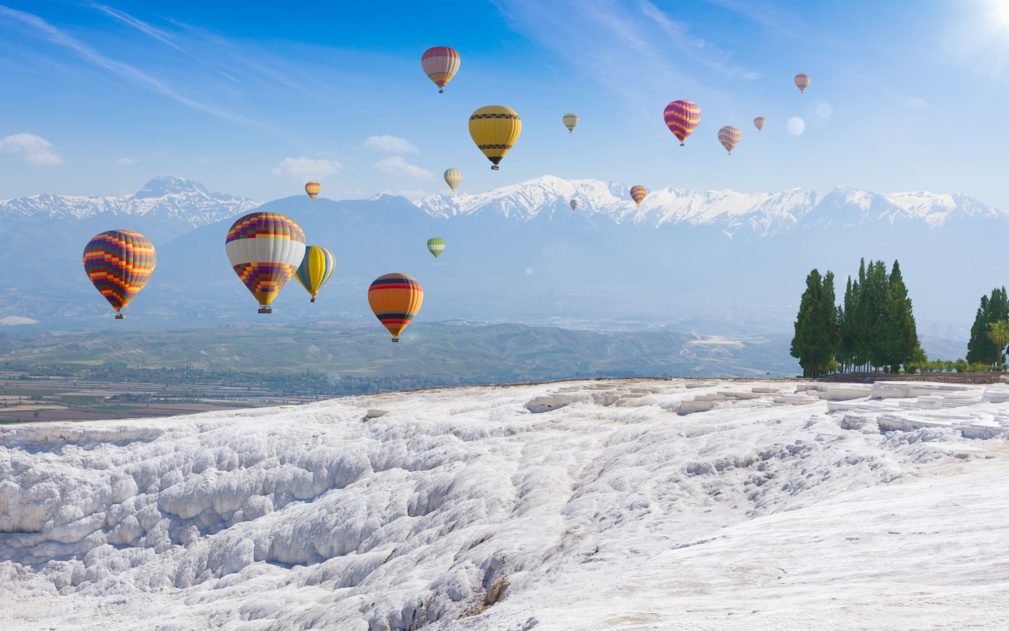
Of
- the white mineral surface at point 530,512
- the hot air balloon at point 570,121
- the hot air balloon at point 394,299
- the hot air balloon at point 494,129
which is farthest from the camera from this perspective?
the hot air balloon at point 570,121

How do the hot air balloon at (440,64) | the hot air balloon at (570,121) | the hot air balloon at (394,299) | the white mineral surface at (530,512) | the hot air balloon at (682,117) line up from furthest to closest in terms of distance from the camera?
the hot air balloon at (570,121) < the hot air balloon at (682,117) < the hot air balloon at (440,64) < the hot air balloon at (394,299) < the white mineral surface at (530,512)

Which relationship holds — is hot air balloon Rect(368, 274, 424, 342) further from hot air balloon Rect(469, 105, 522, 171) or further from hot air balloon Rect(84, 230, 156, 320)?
hot air balloon Rect(84, 230, 156, 320)

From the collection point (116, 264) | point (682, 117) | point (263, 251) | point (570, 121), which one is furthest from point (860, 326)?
point (570, 121)

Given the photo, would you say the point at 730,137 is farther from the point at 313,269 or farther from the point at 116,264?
the point at 116,264

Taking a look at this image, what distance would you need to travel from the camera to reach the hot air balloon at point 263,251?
72.6 meters

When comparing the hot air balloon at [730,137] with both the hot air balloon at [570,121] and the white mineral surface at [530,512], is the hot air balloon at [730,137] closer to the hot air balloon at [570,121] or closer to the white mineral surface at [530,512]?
the hot air balloon at [570,121]

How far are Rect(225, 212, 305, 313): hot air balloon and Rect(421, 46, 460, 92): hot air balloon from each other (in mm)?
37162

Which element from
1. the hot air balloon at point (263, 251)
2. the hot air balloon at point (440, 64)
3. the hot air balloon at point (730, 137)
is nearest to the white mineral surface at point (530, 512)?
the hot air balloon at point (263, 251)

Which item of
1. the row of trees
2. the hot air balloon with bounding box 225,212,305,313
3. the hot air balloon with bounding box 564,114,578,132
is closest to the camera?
the hot air balloon with bounding box 225,212,305,313

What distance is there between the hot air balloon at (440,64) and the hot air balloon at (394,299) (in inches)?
1180

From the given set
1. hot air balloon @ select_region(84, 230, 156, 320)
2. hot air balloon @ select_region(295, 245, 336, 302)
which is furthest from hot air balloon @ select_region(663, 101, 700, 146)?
hot air balloon @ select_region(84, 230, 156, 320)

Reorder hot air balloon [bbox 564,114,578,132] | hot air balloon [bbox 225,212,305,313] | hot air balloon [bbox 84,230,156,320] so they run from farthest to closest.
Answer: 1. hot air balloon [bbox 564,114,578,132]
2. hot air balloon [bbox 84,230,156,320]
3. hot air balloon [bbox 225,212,305,313]

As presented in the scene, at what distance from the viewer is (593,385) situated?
69375 mm

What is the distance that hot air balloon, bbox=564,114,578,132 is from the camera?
16925 cm
